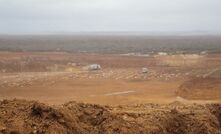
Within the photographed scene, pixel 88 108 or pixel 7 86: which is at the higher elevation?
pixel 88 108

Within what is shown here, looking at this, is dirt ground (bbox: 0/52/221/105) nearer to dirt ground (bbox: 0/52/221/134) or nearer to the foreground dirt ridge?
dirt ground (bbox: 0/52/221/134)

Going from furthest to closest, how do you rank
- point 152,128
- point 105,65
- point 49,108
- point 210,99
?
point 105,65 → point 210,99 → point 152,128 → point 49,108

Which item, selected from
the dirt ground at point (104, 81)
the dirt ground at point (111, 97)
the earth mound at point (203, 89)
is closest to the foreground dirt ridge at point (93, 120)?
the dirt ground at point (111, 97)

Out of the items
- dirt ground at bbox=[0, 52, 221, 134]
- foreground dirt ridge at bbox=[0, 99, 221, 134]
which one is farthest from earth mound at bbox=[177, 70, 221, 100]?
foreground dirt ridge at bbox=[0, 99, 221, 134]

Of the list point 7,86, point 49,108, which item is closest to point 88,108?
point 49,108

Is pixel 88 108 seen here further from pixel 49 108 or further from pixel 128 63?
pixel 128 63

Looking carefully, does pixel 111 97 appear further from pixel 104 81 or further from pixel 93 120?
pixel 93 120

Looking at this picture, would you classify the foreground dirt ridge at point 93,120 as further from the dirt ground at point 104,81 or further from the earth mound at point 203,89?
the earth mound at point 203,89

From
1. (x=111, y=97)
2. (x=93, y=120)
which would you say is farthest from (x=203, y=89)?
(x=93, y=120)
